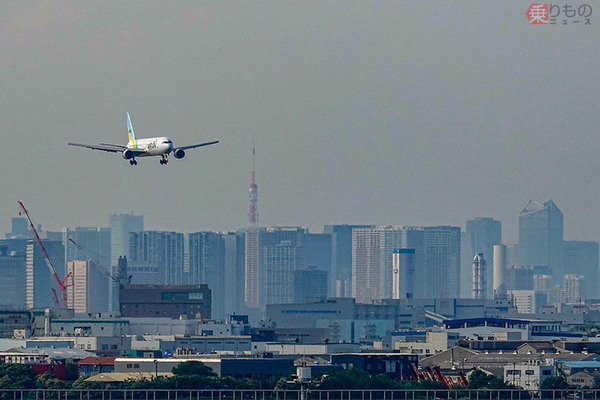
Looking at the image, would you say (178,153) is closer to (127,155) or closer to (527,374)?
(127,155)

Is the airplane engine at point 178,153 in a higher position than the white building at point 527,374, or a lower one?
higher

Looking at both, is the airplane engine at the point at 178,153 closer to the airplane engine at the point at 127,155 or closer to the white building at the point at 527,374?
the airplane engine at the point at 127,155

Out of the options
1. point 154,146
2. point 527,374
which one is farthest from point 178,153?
point 527,374

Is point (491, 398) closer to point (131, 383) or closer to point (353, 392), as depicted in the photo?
point (353, 392)

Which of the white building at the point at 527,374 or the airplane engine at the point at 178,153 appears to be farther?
the white building at the point at 527,374

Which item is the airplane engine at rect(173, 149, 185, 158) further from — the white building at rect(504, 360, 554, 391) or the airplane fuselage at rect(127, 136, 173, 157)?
the white building at rect(504, 360, 554, 391)

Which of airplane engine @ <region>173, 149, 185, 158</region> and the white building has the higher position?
airplane engine @ <region>173, 149, 185, 158</region>

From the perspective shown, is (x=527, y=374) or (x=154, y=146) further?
(x=527, y=374)

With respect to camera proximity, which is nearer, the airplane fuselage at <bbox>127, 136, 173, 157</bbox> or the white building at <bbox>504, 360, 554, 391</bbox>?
the airplane fuselage at <bbox>127, 136, 173, 157</bbox>

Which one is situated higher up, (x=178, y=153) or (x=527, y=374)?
(x=178, y=153)
